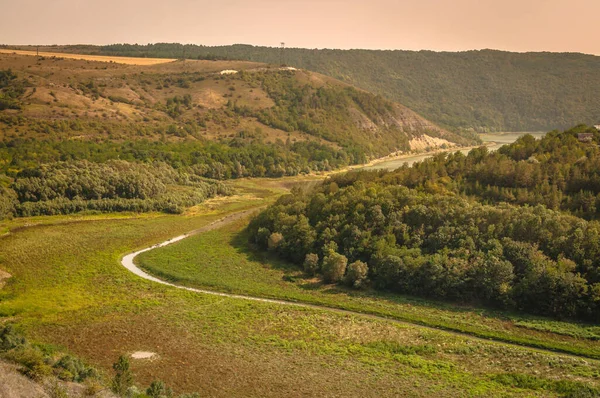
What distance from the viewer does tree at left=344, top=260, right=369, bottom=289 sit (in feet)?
195

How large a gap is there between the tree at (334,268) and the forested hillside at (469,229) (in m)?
0.12

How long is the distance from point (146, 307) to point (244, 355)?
572 inches

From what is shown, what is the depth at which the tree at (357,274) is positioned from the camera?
5950 cm

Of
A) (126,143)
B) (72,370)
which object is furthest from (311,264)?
(126,143)

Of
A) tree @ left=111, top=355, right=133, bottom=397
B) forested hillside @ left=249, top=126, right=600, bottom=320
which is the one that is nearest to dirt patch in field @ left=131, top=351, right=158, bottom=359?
tree @ left=111, top=355, right=133, bottom=397

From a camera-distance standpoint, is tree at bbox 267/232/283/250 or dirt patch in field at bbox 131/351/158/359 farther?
tree at bbox 267/232/283/250

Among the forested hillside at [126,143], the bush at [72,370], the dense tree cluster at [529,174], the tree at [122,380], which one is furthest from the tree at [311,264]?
the forested hillside at [126,143]

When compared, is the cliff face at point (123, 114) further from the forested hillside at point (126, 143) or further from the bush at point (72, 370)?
the bush at point (72, 370)

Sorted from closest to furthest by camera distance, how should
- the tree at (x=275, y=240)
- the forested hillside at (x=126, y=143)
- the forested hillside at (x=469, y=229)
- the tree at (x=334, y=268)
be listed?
the forested hillside at (x=469, y=229)
the tree at (x=334, y=268)
the tree at (x=275, y=240)
the forested hillside at (x=126, y=143)

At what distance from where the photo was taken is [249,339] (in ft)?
155

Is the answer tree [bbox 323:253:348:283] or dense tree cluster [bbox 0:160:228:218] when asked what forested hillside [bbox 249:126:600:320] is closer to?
tree [bbox 323:253:348:283]

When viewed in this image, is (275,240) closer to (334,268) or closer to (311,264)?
(311,264)

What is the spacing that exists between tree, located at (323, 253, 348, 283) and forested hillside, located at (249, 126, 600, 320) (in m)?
0.12

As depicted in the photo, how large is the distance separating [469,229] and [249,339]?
90.7 ft
